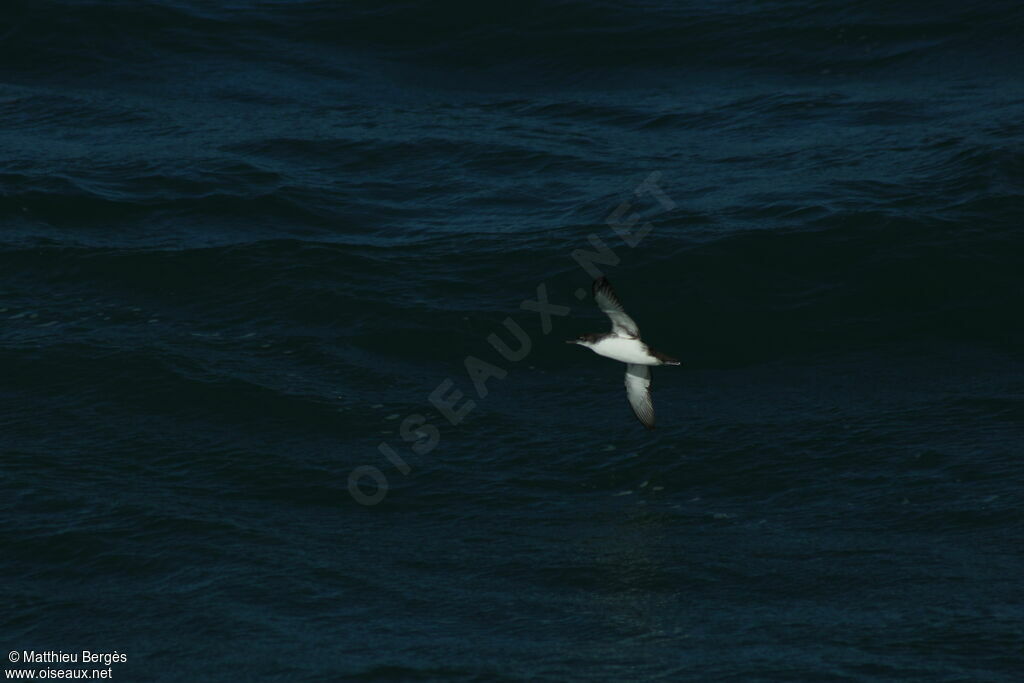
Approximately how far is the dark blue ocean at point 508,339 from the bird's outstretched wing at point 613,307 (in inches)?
320

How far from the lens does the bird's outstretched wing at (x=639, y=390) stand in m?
38.7

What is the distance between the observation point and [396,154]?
67.3 m

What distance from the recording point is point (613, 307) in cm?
3384

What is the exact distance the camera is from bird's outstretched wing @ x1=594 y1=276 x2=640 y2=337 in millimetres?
33062

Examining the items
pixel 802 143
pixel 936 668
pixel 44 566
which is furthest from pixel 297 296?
pixel 936 668

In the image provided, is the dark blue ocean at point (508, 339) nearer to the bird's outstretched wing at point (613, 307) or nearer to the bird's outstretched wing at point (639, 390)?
the bird's outstretched wing at point (639, 390)

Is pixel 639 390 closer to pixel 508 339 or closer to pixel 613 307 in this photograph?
pixel 613 307

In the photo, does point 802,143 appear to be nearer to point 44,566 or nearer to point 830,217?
point 830,217

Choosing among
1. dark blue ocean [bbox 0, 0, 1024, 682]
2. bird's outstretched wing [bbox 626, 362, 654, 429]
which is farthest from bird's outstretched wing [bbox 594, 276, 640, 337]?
dark blue ocean [bbox 0, 0, 1024, 682]

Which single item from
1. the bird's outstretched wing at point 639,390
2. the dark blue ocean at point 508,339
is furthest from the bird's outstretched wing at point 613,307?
the dark blue ocean at point 508,339

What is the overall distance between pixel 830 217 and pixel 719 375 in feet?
32.8

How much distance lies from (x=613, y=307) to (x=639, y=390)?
545 cm

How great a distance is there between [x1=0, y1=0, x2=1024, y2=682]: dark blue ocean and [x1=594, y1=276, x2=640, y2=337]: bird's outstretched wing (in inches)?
320

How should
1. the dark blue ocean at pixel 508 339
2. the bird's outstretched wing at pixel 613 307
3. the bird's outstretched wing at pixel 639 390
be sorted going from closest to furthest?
1. the bird's outstretched wing at pixel 613 307
2. the bird's outstretched wing at pixel 639 390
3. the dark blue ocean at pixel 508 339
